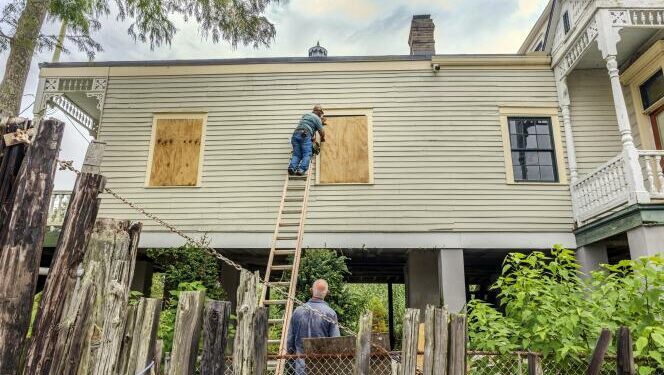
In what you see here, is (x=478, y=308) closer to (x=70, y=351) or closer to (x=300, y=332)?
(x=300, y=332)

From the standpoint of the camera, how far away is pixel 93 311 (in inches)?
97.9

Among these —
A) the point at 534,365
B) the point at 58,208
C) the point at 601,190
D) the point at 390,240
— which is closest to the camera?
the point at 534,365

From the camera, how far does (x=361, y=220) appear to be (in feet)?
29.2

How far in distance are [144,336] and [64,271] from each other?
0.61 metres

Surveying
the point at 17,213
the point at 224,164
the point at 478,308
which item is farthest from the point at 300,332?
the point at 224,164

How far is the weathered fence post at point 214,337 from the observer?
8.30ft

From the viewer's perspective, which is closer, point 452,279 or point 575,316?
point 575,316

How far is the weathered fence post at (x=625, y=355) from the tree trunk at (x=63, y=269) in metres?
3.53

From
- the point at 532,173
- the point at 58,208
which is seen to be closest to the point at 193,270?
the point at 58,208

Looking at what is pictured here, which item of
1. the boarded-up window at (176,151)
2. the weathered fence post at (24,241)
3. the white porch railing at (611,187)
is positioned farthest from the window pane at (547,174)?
the weathered fence post at (24,241)

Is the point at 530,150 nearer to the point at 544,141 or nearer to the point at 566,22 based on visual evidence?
the point at 544,141

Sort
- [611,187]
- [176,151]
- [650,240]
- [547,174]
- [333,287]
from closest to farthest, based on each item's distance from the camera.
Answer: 1. [650,240]
2. [333,287]
3. [611,187]
4. [547,174]
5. [176,151]

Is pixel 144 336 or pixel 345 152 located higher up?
pixel 345 152

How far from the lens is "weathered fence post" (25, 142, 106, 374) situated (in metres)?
2.27
